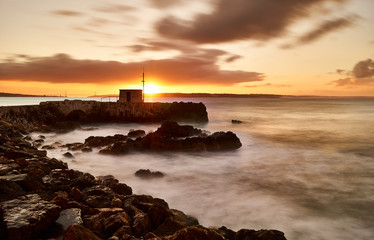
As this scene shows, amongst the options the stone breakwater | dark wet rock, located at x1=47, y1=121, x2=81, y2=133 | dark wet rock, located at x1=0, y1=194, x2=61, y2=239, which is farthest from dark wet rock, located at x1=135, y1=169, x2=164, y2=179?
the stone breakwater

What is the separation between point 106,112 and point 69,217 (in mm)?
31104

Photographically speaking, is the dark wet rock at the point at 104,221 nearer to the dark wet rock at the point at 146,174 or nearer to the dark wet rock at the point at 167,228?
the dark wet rock at the point at 167,228

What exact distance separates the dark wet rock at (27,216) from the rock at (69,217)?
0.41 feet

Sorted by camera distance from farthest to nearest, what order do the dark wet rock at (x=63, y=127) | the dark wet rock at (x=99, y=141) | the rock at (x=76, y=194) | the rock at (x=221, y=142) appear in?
the dark wet rock at (x=63, y=127)
the dark wet rock at (x=99, y=141)
the rock at (x=221, y=142)
the rock at (x=76, y=194)

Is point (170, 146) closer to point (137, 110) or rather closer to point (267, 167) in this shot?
point (267, 167)

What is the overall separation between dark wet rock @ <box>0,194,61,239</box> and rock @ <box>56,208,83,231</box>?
0.12m

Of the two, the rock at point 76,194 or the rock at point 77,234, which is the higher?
the rock at point 77,234

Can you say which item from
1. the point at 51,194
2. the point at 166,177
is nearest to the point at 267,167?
the point at 166,177

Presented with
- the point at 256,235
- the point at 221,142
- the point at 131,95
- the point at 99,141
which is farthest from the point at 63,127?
the point at 256,235

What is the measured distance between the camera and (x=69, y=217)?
14.6 feet

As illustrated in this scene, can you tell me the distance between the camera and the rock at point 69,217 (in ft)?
14.0

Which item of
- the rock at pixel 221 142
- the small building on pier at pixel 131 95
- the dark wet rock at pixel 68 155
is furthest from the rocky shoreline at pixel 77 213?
the small building on pier at pixel 131 95

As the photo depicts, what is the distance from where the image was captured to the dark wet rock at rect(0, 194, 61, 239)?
375 centimetres

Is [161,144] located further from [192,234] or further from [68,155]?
[192,234]
